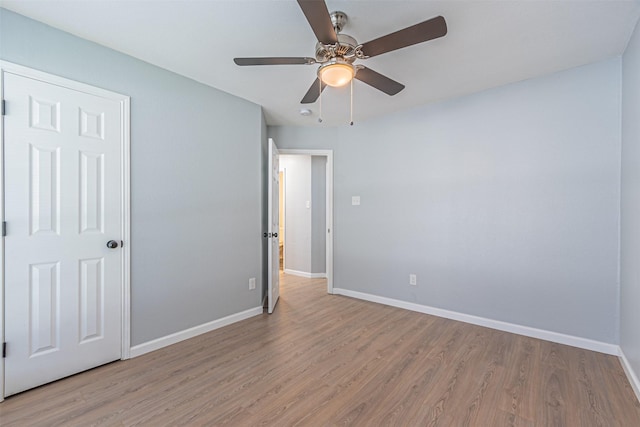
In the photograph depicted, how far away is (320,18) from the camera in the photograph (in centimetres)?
141

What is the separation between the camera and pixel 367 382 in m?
2.00

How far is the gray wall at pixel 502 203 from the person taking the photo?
2414 millimetres

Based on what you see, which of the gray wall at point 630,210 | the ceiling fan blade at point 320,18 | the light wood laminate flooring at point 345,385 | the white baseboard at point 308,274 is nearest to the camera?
the ceiling fan blade at point 320,18

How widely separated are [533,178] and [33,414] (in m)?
4.05

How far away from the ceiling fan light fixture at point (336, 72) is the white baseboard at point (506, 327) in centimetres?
268

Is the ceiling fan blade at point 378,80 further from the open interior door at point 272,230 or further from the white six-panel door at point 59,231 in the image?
the white six-panel door at point 59,231

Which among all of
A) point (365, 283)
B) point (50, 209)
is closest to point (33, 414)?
point (50, 209)

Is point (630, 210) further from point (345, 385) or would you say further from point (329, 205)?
point (329, 205)

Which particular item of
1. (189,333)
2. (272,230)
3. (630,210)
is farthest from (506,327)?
(189,333)

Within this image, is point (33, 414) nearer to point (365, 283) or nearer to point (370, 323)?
point (370, 323)

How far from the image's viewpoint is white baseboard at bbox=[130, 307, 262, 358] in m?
2.38

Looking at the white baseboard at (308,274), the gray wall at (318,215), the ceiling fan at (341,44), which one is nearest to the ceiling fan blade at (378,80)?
the ceiling fan at (341,44)

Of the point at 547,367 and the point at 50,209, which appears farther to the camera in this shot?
the point at 547,367

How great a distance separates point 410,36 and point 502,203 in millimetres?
2043
